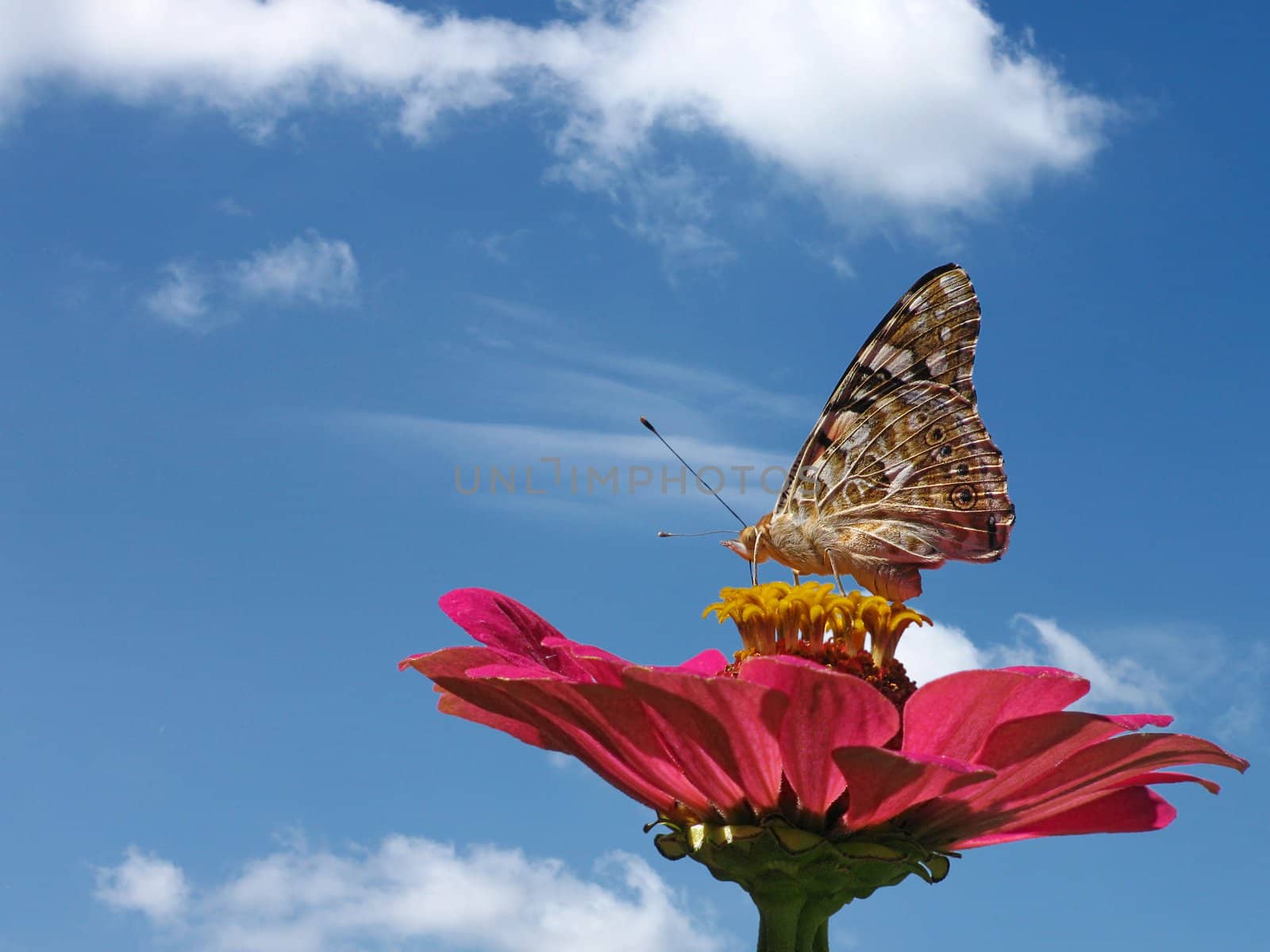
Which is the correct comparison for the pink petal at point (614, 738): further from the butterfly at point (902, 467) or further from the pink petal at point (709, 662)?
the butterfly at point (902, 467)

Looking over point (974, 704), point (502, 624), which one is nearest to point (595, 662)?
point (502, 624)

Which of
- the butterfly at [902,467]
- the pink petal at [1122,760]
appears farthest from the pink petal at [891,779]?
the butterfly at [902,467]

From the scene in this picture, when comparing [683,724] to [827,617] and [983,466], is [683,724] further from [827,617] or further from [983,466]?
[983,466]

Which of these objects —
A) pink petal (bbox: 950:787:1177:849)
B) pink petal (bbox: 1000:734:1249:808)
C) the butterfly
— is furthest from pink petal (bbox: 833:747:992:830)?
the butterfly

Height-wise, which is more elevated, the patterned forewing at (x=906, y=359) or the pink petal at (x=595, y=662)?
the patterned forewing at (x=906, y=359)

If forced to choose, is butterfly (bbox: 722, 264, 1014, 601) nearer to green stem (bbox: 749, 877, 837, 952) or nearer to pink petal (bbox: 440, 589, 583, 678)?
pink petal (bbox: 440, 589, 583, 678)

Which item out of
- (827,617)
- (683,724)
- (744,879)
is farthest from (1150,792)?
(683,724)
